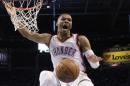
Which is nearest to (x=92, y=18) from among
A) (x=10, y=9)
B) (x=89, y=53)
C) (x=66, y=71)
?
(x=10, y=9)

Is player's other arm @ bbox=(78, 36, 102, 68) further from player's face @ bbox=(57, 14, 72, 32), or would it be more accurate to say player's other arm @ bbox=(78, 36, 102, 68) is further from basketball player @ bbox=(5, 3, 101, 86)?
player's face @ bbox=(57, 14, 72, 32)

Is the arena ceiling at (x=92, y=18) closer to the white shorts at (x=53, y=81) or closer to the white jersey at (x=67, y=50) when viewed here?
the white jersey at (x=67, y=50)

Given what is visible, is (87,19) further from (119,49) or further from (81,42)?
(81,42)

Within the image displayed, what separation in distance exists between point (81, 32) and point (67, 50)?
27.7 ft

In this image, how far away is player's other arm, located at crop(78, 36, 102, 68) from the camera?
14.9 ft

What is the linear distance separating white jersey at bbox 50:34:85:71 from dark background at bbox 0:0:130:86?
7.57 m

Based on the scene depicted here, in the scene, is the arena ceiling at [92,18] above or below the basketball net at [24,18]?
below

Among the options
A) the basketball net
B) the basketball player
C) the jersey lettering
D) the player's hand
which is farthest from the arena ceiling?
the jersey lettering

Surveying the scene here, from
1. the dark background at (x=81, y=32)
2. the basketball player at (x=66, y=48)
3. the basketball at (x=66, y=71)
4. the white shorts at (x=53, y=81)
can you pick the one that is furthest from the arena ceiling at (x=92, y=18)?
the basketball at (x=66, y=71)

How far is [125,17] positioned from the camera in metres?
13.1

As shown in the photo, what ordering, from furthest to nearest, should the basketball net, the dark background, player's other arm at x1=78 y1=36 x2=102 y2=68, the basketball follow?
the dark background
the basketball net
player's other arm at x1=78 y1=36 x2=102 y2=68
the basketball

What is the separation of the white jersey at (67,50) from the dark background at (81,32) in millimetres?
7572

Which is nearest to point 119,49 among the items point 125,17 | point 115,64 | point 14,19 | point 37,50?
point 115,64

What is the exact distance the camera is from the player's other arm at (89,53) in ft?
14.9
